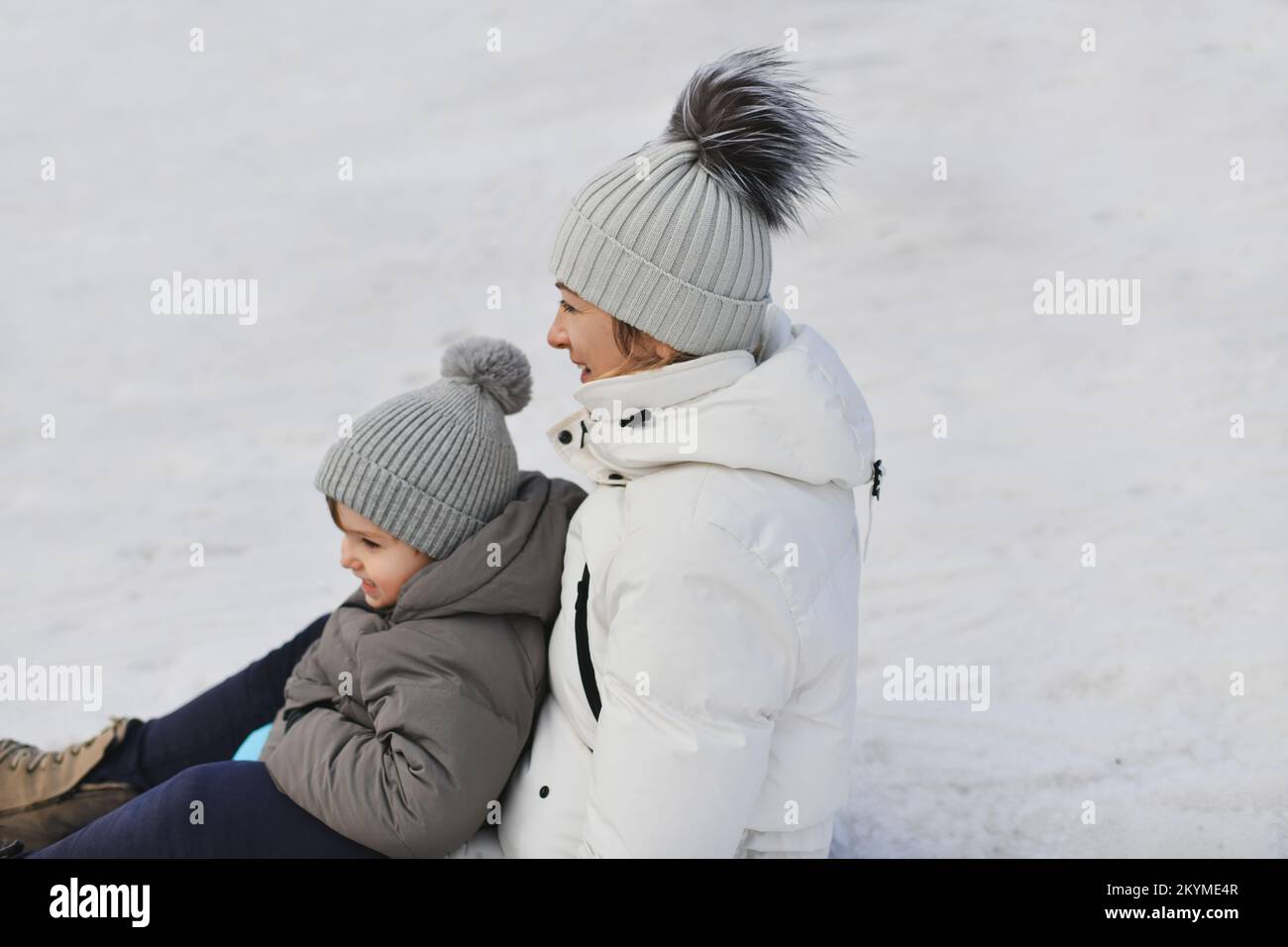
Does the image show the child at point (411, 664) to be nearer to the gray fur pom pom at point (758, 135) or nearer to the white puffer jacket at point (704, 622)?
the white puffer jacket at point (704, 622)

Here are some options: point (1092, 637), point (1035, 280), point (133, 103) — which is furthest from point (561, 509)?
point (133, 103)

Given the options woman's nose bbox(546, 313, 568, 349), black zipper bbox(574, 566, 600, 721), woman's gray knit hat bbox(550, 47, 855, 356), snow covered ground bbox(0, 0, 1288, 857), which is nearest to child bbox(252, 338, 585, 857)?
black zipper bbox(574, 566, 600, 721)

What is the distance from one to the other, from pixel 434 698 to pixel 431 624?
15 centimetres

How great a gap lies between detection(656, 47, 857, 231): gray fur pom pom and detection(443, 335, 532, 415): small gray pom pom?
1.65ft

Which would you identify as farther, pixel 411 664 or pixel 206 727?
pixel 206 727

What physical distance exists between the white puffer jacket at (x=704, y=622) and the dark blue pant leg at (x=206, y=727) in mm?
777

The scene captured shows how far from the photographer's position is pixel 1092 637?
11.7 ft

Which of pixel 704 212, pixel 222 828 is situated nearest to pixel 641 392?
pixel 704 212

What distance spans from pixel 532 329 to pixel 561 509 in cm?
372

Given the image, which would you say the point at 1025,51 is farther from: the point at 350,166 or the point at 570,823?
the point at 570,823

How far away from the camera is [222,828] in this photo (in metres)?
2.05

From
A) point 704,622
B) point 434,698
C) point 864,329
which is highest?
point 864,329

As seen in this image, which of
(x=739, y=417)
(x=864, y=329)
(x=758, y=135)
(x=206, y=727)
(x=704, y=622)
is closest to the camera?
(x=704, y=622)

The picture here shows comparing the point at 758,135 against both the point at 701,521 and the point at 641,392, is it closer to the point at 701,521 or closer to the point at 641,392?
the point at 641,392
